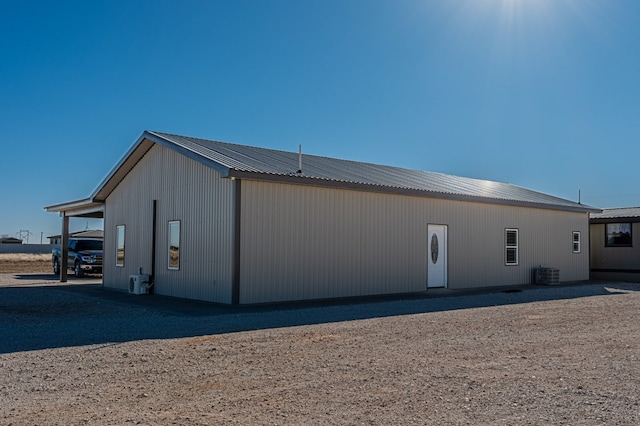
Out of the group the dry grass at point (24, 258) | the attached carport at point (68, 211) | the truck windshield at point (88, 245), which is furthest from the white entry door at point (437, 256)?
the dry grass at point (24, 258)

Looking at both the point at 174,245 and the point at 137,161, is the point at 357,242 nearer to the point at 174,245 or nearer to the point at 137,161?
the point at 174,245

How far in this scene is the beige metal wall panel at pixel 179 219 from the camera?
44.2ft

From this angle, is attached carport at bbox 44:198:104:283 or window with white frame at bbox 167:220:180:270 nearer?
window with white frame at bbox 167:220:180:270

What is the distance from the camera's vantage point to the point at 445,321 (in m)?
10.6

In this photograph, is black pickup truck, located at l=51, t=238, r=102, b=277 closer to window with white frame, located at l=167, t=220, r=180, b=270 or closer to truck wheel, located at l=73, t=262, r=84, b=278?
truck wheel, located at l=73, t=262, r=84, b=278

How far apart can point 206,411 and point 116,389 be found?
4.01 ft

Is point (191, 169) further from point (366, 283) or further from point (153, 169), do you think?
point (366, 283)

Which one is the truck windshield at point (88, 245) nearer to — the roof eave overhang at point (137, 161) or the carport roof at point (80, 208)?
the carport roof at point (80, 208)

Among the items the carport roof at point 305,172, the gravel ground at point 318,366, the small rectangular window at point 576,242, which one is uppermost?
the carport roof at point 305,172

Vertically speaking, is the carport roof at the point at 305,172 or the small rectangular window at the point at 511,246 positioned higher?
the carport roof at the point at 305,172

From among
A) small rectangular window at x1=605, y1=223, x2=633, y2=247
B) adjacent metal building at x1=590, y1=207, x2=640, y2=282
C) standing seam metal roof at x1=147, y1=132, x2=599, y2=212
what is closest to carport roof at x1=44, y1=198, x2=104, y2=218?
standing seam metal roof at x1=147, y1=132, x2=599, y2=212

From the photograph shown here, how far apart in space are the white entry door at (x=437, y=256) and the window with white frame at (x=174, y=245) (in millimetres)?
6776

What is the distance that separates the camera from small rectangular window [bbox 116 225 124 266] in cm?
1825

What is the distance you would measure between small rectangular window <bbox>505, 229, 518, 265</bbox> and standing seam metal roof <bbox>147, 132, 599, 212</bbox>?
104cm
